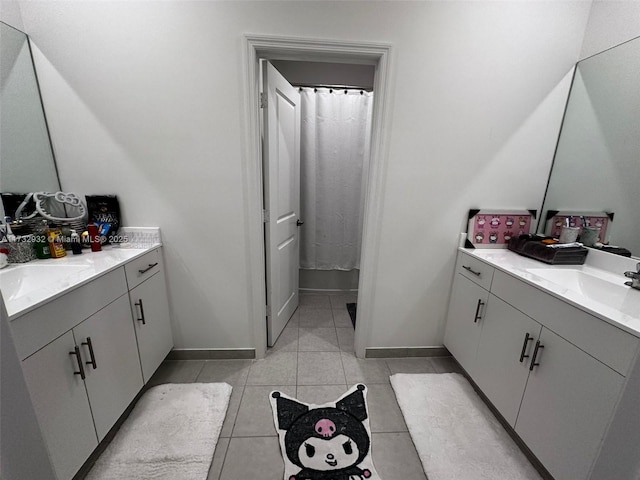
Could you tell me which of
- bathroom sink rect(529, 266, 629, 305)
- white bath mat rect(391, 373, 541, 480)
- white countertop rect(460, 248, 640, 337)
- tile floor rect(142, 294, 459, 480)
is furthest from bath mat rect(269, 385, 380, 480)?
bathroom sink rect(529, 266, 629, 305)

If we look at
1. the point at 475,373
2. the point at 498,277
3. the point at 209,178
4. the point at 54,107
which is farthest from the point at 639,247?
the point at 54,107

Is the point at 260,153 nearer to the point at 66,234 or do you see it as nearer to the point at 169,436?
the point at 66,234

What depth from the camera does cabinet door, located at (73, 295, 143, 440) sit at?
116 centimetres

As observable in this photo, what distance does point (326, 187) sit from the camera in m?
2.77

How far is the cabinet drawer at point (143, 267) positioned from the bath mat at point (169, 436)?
2.46ft

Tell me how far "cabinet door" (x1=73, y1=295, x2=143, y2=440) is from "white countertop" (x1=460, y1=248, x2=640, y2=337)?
2059mm

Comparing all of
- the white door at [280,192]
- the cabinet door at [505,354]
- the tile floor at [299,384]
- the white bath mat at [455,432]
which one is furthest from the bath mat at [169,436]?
the cabinet door at [505,354]

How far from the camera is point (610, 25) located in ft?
4.80

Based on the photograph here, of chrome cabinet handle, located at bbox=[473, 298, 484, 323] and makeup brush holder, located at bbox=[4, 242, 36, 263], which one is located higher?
makeup brush holder, located at bbox=[4, 242, 36, 263]

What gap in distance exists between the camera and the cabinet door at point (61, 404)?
94cm

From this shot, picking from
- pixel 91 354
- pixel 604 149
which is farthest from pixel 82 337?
pixel 604 149

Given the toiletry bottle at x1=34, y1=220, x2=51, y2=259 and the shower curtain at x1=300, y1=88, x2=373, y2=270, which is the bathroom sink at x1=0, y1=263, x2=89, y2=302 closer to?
the toiletry bottle at x1=34, y1=220, x2=51, y2=259

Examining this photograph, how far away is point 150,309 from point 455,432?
1921 millimetres

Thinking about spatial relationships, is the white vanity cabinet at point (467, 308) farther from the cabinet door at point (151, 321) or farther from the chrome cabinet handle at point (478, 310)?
the cabinet door at point (151, 321)
